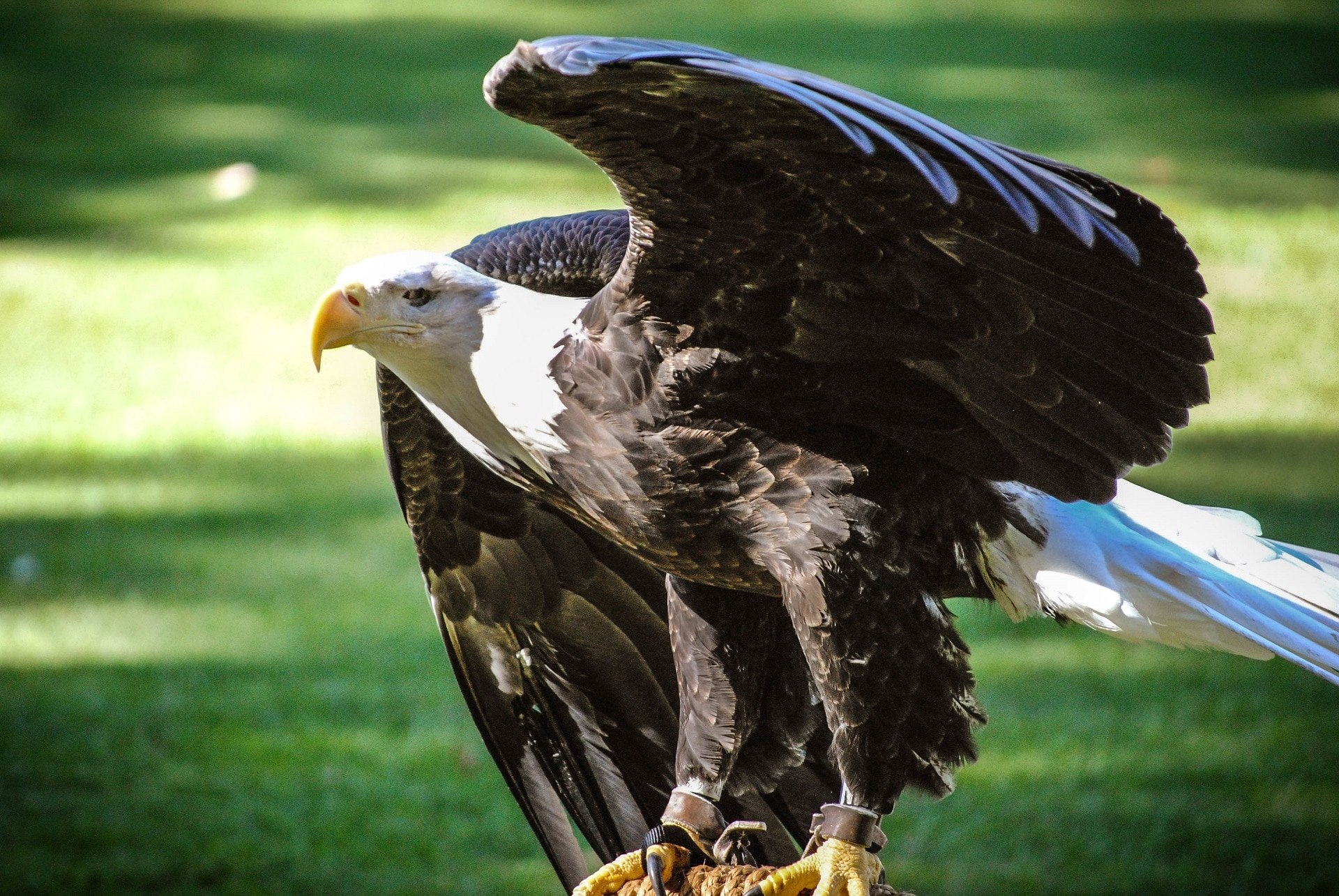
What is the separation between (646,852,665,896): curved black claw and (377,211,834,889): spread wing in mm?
309

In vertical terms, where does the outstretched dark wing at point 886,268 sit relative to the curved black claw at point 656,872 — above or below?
above

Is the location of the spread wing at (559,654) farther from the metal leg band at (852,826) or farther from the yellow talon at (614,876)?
the metal leg band at (852,826)

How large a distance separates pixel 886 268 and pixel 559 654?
1027mm

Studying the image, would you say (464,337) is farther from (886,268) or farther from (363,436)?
(363,436)

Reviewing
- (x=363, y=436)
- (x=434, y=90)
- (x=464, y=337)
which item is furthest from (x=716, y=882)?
(x=434, y=90)

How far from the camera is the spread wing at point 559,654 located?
256cm

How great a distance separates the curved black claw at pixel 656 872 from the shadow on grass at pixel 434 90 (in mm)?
6334

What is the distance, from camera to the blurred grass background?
13.2 ft

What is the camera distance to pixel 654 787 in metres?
2.73

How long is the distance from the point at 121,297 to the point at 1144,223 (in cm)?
652

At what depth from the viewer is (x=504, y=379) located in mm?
2154

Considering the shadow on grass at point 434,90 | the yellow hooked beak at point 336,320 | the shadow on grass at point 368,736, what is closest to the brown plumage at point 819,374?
the yellow hooked beak at point 336,320

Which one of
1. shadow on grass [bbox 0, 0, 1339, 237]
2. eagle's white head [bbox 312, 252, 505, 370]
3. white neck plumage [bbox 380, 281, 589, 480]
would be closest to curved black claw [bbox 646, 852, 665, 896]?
white neck plumage [bbox 380, 281, 589, 480]

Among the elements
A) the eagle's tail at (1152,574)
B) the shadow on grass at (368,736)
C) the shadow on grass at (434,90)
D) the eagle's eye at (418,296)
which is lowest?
the shadow on grass at (368,736)
